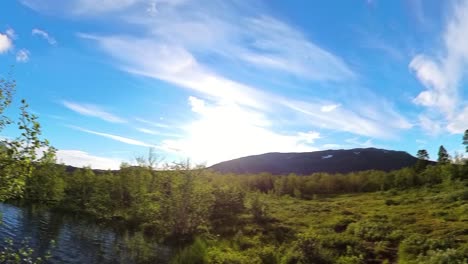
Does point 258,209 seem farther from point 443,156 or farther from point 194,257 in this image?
point 443,156

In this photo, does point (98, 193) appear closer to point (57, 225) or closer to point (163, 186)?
point (57, 225)

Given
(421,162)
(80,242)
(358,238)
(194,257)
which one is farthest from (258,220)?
(421,162)

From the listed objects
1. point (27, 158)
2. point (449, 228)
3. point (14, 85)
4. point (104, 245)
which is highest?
point (14, 85)

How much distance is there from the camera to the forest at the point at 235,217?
3089cm

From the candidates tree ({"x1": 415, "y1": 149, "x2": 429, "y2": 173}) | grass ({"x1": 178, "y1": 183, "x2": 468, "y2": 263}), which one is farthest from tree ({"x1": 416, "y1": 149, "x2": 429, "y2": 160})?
grass ({"x1": 178, "y1": 183, "x2": 468, "y2": 263})

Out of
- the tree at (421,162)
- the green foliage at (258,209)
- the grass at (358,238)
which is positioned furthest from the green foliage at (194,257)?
the tree at (421,162)

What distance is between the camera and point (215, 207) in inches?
3046

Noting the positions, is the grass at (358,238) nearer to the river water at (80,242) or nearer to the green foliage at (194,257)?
the green foliage at (194,257)

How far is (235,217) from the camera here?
7231 centimetres

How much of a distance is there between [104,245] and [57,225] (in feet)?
61.0

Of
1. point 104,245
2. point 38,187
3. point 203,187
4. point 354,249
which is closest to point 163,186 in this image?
point 203,187

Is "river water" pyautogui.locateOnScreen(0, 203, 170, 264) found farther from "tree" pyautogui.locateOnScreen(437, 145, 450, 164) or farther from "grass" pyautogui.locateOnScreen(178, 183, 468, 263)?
"tree" pyautogui.locateOnScreen(437, 145, 450, 164)

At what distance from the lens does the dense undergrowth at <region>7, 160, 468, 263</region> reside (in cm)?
3706

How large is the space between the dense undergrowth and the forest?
0.56 feet
